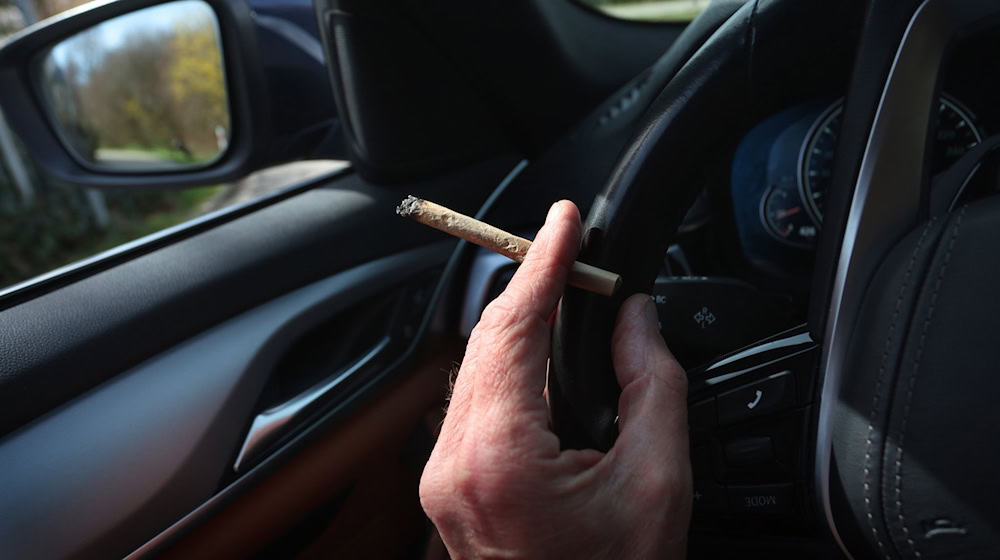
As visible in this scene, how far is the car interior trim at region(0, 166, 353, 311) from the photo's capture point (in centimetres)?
113

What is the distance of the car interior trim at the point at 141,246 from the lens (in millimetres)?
1135

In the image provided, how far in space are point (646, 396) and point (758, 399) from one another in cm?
30

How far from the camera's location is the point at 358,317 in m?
1.40

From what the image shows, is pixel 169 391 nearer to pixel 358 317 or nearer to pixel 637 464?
pixel 358 317

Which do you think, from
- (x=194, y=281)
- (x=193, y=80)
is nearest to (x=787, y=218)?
(x=194, y=281)

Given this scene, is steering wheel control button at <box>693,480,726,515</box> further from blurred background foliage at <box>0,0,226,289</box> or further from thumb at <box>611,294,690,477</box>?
blurred background foliage at <box>0,0,226,289</box>

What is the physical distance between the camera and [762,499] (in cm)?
102

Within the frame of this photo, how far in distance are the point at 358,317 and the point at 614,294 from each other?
0.75 metres

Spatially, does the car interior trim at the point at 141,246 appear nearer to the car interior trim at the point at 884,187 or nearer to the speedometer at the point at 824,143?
the speedometer at the point at 824,143

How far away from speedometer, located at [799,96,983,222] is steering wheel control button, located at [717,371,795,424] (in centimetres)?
33

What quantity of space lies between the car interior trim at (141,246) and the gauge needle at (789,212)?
954 mm

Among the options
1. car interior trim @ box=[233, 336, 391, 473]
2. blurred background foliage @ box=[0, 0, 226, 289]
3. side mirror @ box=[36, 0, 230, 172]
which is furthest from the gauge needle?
blurred background foliage @ box=[0, 0, 226, 289]

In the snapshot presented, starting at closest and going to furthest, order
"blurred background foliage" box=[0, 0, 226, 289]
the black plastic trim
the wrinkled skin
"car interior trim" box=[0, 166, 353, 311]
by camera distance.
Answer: the wrinkled skin
"car interior trim" box=[0, 166, 353, 311]
the black plastic trim
"blurred background foliage" box=[0, 0, 226, 289]

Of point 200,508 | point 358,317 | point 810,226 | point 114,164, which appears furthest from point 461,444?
point 114,164
